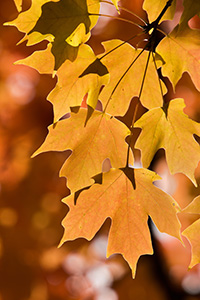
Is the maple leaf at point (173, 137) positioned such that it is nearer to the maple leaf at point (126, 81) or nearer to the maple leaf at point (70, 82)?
the maple leaf at point (126, 81)

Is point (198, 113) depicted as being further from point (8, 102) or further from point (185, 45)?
point (185, 45)

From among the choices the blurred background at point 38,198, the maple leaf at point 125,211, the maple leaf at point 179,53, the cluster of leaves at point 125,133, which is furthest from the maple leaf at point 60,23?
the blurred background at point 38,198

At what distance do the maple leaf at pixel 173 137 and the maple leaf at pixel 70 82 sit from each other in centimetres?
19

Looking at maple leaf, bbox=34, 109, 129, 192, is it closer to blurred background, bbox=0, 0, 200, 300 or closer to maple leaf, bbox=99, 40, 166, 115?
maple leaf, bbox=99, 40, 166, 115

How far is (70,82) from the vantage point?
3.05 feet

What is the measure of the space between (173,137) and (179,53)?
23cm

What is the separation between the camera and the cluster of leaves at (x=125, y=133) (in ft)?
3.04

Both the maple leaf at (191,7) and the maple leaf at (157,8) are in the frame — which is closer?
the maple leaf at (191,7)

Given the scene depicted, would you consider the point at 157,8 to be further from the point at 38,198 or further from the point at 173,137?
the point at 38,198

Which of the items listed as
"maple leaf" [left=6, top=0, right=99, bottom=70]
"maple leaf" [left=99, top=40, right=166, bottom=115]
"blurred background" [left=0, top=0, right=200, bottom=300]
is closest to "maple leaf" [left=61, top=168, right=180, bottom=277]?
"maple leaf" [left=99, top=40, right=166, bottom=115]

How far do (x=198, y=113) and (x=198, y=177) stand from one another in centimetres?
91

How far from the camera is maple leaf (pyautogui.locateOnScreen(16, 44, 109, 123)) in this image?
2.96 feet

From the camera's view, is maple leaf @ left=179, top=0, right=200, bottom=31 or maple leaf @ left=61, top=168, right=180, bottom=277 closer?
maple leaf @ left=179, top=0, right=200, bottom=31

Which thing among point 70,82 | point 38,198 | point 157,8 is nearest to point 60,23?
point 70,82
